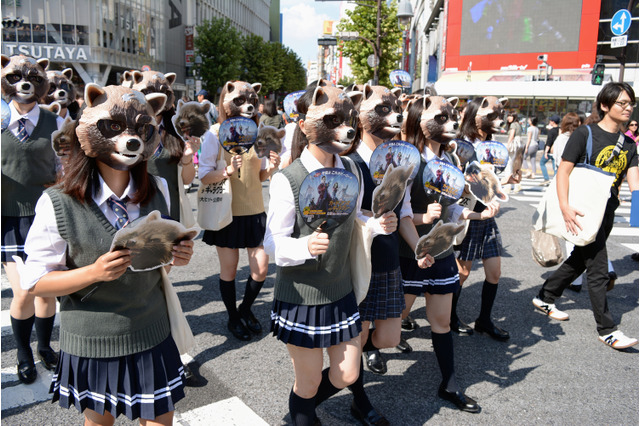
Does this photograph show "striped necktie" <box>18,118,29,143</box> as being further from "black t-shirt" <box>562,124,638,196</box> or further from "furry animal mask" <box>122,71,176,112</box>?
"black t-shirt" <box>562,124,638,196</box>

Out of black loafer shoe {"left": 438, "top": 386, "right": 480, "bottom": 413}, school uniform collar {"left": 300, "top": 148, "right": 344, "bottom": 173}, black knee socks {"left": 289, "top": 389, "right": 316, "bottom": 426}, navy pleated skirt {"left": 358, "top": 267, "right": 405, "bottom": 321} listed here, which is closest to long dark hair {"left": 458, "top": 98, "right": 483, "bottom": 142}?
navy pleated skirt {"left": 358, "top": 267, "right": 405, "bottom": 321}

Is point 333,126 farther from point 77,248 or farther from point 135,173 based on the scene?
point 77,248

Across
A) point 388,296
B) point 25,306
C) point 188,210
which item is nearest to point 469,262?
point 388,296

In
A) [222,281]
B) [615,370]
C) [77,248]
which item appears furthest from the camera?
[222,281]

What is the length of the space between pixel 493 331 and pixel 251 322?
2124mm

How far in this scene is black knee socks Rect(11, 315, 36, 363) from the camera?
11.6 feet

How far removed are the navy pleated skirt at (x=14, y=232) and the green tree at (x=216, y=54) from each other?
145 feet

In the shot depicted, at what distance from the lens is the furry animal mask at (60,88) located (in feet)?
17.5

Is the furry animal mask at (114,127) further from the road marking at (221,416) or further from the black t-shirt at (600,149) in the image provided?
the black t-shirt at (600,149)

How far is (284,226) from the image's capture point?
96.3 inches

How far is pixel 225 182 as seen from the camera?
418 cm

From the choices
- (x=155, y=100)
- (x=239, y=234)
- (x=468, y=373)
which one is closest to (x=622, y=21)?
(x=468, y=373)

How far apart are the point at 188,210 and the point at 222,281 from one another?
74cm

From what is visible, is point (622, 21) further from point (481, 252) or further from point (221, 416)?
point (221, 416)
